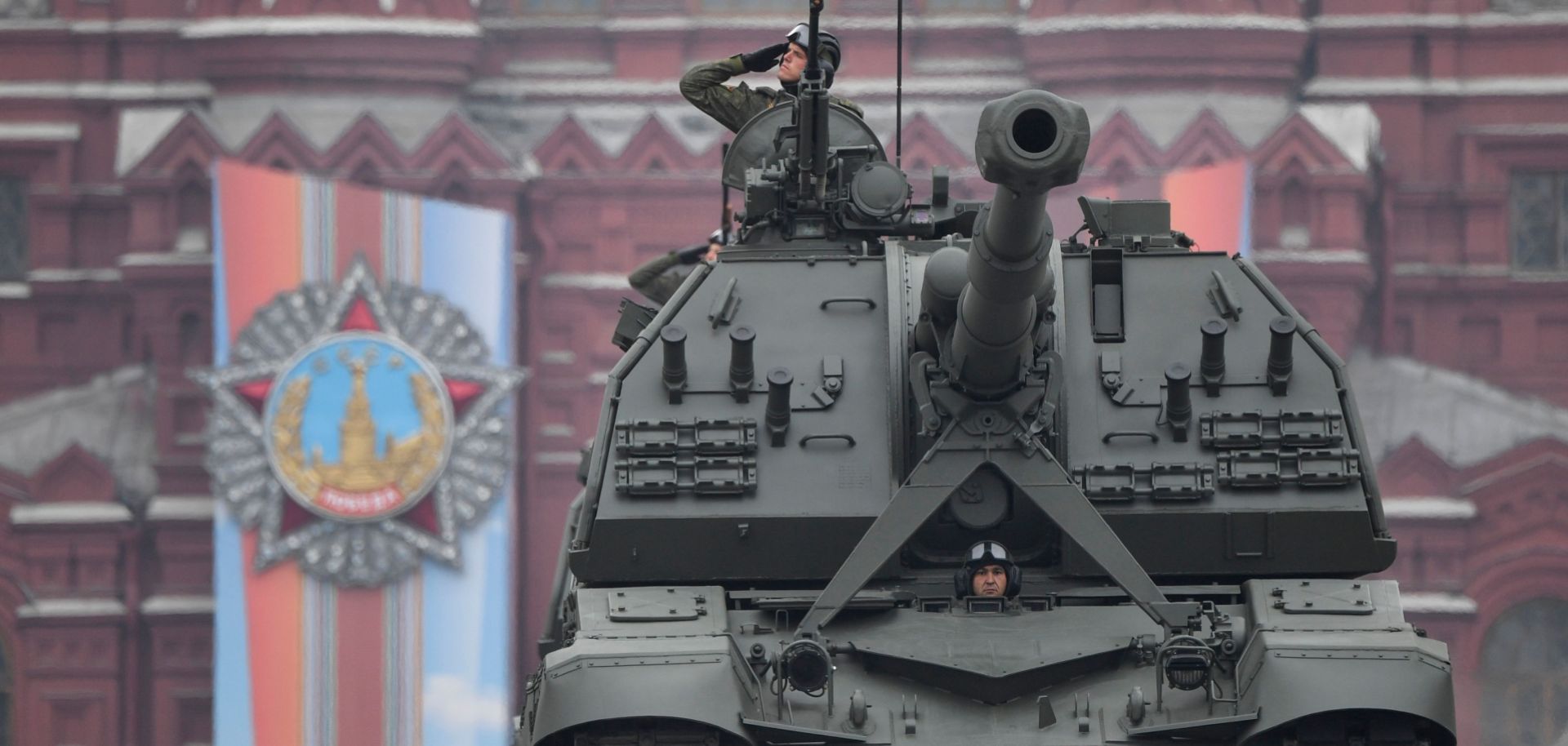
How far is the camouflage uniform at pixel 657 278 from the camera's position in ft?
55.5

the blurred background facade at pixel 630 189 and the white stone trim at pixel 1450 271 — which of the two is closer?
the blurred background facade at pixel 630 189

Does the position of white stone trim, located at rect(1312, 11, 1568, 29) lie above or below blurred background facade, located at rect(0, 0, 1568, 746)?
above

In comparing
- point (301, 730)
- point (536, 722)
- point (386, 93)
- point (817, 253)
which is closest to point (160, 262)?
point (386, 93)

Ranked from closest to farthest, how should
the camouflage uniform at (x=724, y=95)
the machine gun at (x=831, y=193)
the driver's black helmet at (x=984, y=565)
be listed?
the driver's black helmet at (x=984, y=565)
the machine gun at (x=831, y=193)
the camouflage uniform at (x=724, y=95)

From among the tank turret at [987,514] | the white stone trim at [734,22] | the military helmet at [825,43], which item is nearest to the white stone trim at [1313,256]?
the white stone trim at [734,22]

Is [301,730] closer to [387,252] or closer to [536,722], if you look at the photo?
[387,252]

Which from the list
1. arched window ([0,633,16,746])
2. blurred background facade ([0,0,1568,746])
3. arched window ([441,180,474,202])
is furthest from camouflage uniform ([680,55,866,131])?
arched window ([0,633,16,746])

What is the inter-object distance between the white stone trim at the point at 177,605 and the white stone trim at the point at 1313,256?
1115 centimetres

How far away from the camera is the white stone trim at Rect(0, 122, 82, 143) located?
1288 inches

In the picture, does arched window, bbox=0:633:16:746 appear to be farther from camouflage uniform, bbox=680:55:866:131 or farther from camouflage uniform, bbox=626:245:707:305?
camouflage uniform, bbox=680:55:866:131

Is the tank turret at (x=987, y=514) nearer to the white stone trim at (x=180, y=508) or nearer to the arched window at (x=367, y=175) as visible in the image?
the arched window at (x=367, y=175)

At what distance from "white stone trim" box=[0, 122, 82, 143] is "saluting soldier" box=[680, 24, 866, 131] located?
59.8 ft

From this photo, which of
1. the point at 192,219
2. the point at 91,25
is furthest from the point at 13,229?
the point at 192,219

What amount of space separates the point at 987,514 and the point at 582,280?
64.5 ft
